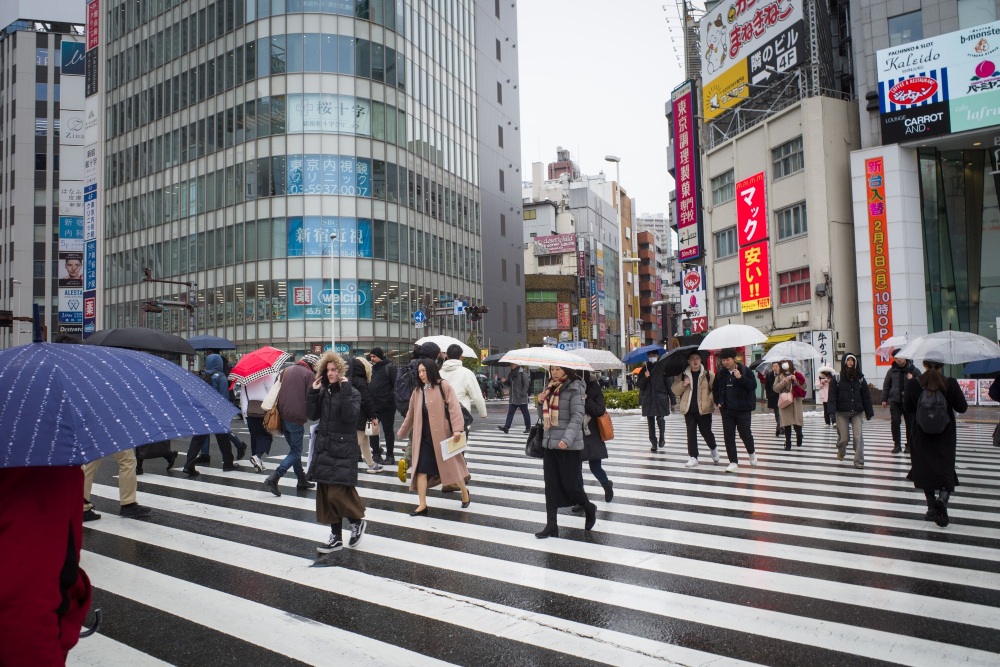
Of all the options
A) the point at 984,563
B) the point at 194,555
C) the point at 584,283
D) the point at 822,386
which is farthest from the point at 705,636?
the point at 584,283

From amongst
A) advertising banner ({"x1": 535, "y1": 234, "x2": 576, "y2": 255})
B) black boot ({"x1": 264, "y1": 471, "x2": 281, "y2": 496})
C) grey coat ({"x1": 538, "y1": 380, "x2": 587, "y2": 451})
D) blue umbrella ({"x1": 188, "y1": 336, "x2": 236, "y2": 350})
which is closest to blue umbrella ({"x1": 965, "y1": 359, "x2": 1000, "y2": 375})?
grey coat ({"x1": 538, "y1": 380, "x2": 587, "y2": 451})

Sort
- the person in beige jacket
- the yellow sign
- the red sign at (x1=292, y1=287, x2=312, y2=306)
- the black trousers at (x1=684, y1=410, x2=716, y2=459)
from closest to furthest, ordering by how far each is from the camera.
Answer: the person in beige jacket, the black trousers at (x1=684, y1=410, x2=716, y2=459), the yellow sign, the red sign at (x1=292, y1=287, x2=312, y2=306)

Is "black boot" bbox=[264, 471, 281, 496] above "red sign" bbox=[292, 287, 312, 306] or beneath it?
beneath

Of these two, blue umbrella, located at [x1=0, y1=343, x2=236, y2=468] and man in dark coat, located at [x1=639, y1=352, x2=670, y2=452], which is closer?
blue umbrella, located at [x1=0, y1=343, x2=236, y2=468]

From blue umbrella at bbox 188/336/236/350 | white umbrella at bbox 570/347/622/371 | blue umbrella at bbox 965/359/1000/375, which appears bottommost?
blue umbrella at bbox 965/359/1000/375

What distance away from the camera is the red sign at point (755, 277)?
36906 millimetres

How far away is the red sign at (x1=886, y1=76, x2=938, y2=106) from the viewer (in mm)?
31656

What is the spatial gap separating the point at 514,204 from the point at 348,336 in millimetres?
28352

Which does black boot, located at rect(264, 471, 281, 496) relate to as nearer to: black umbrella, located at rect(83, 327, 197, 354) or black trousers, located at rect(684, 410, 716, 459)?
black umbrella, located at rect(83, 327, 197, 354)

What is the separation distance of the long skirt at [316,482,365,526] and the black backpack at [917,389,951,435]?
5.94 metres

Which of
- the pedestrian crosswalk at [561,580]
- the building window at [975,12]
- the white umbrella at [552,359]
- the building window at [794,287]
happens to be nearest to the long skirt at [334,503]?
the pedestrian crosswalk at [561,580]

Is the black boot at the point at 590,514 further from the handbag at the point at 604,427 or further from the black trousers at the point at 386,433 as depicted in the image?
the black trousers at the point at 386,433

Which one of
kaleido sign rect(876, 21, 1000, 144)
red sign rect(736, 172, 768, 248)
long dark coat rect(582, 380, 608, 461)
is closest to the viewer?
long dark coat rect(582, 380, 608, 461)

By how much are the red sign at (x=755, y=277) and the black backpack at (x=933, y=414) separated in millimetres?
30106
